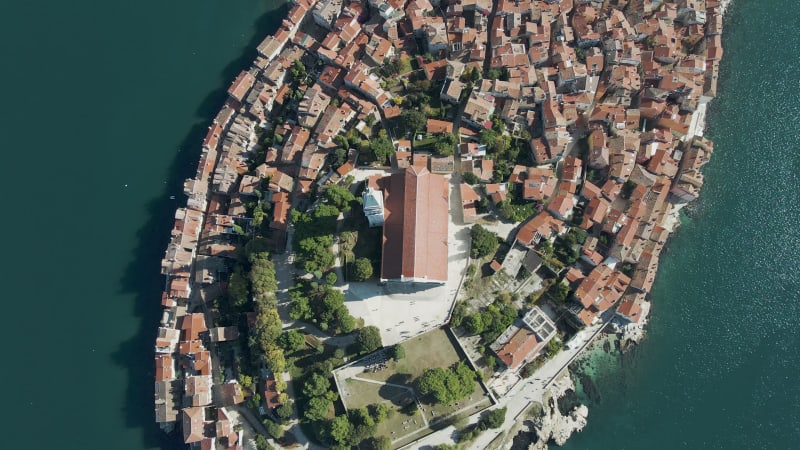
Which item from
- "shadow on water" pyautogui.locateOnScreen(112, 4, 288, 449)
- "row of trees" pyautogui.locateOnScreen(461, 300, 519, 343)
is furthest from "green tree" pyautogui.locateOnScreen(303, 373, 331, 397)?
"shadow on water" pyautogui.locateOnScreen(112, 4, 288, 449)

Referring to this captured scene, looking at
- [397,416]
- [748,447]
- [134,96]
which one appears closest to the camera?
[397,416]

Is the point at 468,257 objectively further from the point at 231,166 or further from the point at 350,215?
the point at 231,166

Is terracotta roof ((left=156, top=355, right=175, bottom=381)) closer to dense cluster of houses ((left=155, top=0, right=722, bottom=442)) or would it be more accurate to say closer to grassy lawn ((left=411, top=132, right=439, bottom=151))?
dense cluster of houses ((left=155, top=0, right=722, bottom=442))

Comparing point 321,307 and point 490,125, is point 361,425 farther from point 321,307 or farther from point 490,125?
point 490,125

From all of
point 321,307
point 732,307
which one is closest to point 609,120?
point 732,307

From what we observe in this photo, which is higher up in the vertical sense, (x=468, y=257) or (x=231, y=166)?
(x=231, y=166)

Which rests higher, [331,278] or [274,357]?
[331,278]

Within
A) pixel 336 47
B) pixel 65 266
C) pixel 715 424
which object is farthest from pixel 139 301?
pixel 715 424
